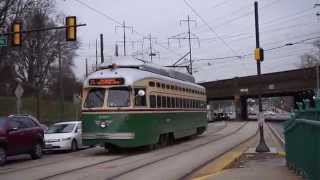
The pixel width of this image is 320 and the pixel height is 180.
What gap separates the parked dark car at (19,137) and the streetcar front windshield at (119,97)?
2.93 m

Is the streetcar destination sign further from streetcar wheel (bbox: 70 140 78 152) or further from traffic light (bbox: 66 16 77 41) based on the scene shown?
streetcar wheel (bbox: 70 140 78 152)

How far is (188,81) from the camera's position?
3603 centimetres

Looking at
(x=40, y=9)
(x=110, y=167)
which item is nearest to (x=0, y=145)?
(x=110, y=167)

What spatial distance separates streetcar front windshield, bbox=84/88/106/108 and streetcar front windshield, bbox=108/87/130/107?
31cm

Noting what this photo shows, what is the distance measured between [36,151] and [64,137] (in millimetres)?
3866

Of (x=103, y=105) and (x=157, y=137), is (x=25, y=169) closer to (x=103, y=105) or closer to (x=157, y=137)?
(x=103, y=105)

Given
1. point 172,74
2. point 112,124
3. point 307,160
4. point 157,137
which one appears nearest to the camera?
point 307,160

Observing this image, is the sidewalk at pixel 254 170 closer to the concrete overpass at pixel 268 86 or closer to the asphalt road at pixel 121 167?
the asphalt road at pixel 121 167

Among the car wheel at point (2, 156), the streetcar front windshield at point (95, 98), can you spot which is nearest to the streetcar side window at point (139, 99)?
the streetcar front windshield at point (95, 98)

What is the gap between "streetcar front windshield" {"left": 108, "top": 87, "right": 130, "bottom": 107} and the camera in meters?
24.6

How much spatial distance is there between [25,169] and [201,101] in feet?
69.8

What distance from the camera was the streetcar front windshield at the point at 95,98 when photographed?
81.3ft

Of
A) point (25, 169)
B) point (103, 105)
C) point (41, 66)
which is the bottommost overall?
point (25, 169)

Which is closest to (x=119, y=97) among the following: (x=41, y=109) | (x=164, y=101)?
(x=164, y=101)
